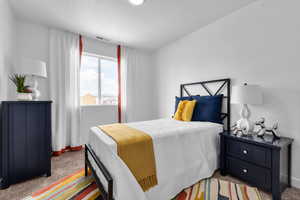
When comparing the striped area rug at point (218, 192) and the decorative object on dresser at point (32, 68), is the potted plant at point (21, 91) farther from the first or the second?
the striped area rug at point (218, 192)

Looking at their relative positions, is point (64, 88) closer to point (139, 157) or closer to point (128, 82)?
point (128, 82)

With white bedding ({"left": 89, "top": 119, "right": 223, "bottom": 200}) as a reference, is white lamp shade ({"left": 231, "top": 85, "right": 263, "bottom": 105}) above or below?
above

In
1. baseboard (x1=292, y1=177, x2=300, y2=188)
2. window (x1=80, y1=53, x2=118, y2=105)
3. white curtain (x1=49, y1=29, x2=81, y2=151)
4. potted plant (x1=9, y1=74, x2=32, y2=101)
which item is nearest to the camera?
baseboard (x1=292, y1=177, x2=300, y2=188)

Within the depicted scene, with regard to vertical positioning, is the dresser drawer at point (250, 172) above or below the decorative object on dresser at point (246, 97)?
below

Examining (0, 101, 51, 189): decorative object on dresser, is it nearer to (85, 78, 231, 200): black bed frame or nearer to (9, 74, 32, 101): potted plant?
(9, 74, 32, 101): potted plant

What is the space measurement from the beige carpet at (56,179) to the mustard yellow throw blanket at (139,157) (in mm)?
1210

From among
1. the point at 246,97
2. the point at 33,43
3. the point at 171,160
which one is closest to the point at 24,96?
the point at 33,43

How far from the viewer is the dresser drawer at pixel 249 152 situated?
151cm

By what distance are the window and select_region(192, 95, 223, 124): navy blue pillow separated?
2.21 m

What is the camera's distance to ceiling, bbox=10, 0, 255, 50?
2066 millimetres

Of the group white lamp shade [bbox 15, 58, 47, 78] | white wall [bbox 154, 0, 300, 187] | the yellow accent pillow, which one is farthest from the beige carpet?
white lamp shade [bbox 15, 58, 47, 78]

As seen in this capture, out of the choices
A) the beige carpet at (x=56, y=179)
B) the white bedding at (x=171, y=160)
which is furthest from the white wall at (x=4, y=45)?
the white bedding at (x=171, y=160)

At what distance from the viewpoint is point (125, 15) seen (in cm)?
234

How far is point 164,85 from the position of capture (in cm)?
382
